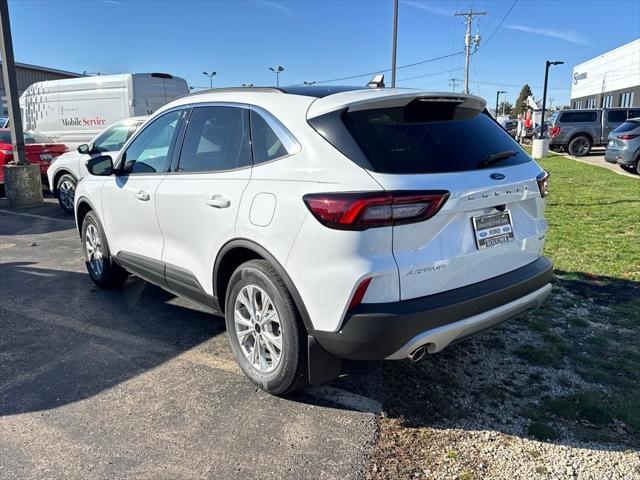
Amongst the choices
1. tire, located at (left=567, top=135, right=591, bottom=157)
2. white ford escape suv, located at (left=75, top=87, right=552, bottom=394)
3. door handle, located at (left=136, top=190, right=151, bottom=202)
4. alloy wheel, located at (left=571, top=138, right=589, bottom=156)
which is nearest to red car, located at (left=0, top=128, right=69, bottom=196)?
door handle, located at (left=136, top=190, right=151, bottom=202)

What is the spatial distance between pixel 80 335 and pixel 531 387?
11.0 ft

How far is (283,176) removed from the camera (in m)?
2.93

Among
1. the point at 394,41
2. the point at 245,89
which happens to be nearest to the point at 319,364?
the point at 245,89

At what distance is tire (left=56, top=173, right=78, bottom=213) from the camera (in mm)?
9745

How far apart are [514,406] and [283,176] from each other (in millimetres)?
1910

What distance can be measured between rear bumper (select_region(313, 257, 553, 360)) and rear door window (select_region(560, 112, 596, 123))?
2202cm

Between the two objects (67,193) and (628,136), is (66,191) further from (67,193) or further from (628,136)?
(628,136)

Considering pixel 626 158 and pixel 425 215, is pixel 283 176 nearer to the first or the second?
pixel 425 215

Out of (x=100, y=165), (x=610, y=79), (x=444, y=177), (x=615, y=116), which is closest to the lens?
(x=444, y=177)

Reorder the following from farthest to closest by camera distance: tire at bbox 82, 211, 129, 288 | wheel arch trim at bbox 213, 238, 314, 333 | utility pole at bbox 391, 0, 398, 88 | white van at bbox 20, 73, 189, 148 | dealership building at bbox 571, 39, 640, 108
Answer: dealership building at bbox 571, 39, 640, 108 < utility pole at bbox 391, 0, 398, 88 < white van at bbox 20, 73, 189, 148 < tire at bbox 82, 211, 129, 288 < wheel arch trim at bbox 213, 238, 314, 333

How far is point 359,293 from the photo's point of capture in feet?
8.44

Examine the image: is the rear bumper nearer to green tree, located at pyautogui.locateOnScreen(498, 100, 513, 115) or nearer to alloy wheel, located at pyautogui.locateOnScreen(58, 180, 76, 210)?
alloy wheel, located at pyautogui.locateOnScreen(58, 180, 76, 210)

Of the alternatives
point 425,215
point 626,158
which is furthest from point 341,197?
point 626,158

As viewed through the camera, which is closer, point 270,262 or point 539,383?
point 270,262
